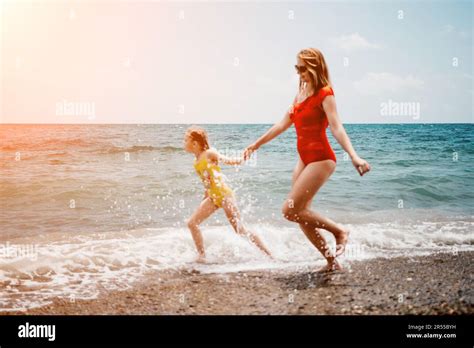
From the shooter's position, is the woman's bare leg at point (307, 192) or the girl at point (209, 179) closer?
the woman's bare leg at point (307, 192)

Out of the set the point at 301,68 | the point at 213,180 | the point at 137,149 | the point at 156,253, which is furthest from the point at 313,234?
the point at 137,149

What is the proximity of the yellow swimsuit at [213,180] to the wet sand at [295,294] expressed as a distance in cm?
81

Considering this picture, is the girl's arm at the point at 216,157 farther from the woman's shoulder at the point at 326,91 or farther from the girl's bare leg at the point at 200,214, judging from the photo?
the woman's shoulder at the point at 326,91

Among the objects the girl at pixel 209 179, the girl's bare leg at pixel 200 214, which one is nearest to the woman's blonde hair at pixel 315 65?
the girl at pixel 209 179

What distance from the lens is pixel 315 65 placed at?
12.5ft

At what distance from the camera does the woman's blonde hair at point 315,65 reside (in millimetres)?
3822

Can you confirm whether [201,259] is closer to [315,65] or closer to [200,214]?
[200,214]

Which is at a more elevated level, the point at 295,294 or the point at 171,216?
the point at 295,294

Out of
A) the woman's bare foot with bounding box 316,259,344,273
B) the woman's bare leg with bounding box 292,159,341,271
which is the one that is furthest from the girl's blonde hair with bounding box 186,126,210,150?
the woman's bare foot with bounding box 316,259,344,273

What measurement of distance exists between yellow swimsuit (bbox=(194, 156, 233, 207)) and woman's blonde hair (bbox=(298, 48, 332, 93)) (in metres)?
1.46

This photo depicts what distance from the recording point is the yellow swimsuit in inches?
187

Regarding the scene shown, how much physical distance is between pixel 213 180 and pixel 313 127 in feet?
4.49

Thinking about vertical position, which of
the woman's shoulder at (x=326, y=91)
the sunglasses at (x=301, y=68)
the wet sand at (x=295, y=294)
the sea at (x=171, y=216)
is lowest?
the sea at (x=171, y=216)

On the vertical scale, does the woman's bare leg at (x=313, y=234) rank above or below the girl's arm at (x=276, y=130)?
below
